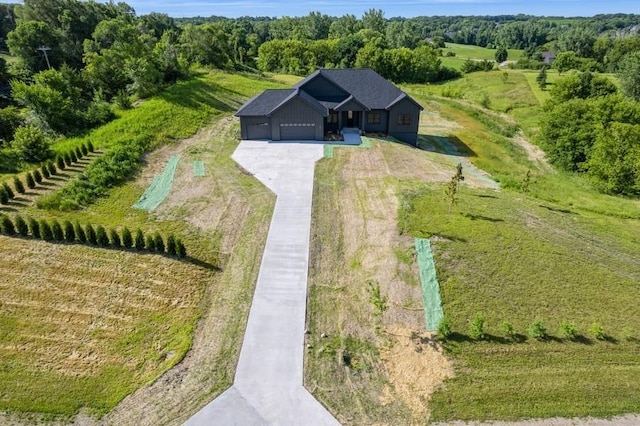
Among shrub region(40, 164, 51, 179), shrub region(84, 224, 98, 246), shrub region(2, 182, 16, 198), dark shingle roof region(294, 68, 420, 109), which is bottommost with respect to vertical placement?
shrub region(84, 224, 98, 246)

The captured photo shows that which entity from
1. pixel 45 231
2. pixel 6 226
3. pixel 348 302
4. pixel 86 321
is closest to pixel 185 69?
pixel 6 226

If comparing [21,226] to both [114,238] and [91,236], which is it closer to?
[91,236]

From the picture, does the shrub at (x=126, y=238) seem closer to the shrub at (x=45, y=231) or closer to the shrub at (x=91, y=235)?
the shrub at (x=91, y=235)

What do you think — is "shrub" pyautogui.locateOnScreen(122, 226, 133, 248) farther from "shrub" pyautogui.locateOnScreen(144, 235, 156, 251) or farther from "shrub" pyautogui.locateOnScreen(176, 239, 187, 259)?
"shrub" pyautogui.locateOnScreen(176, 239, 187, 259)

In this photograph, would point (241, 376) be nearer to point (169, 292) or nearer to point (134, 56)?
point (169, 292)

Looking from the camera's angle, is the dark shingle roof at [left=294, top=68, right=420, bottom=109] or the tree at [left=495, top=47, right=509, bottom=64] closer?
the dark shingle roof at [left=294, top=68, right=420, bottom=109]

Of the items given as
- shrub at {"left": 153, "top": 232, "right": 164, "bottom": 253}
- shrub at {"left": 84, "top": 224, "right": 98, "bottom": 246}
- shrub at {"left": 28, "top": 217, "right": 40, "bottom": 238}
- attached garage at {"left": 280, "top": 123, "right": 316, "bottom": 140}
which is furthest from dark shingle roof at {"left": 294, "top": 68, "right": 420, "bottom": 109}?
shrub at {"left": 28, "top": 217, "right": 40, "bottom": 238}

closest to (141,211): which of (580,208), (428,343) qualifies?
(428,343)
